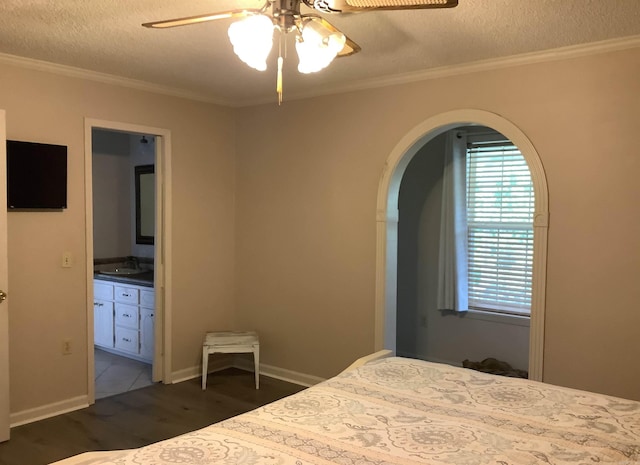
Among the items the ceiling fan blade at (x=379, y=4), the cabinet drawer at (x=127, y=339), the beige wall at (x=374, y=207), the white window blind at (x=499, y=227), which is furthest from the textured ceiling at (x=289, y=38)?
the cabinet drawer at (x=127, y=339)

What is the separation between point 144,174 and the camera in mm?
6039

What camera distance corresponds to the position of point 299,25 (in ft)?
6.87

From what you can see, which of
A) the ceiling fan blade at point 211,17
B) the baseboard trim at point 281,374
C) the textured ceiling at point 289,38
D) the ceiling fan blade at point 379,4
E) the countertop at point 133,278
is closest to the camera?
the ceiling fan blade at point 379,4

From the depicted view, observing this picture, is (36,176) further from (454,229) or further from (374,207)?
(454,229)

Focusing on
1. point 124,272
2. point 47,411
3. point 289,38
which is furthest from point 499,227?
point 47,411

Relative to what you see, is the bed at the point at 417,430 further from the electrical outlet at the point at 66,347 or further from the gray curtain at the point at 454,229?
the gray curtain at the point at 454,229

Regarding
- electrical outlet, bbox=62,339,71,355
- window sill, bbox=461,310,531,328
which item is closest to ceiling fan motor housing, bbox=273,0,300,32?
A: electrical outlet, bbox=62,339,71,355

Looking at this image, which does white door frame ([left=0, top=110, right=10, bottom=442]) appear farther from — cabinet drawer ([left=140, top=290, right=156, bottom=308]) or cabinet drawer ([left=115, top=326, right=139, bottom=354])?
cabinet drawer ([left=115, top=326, right=139, bottom=354])

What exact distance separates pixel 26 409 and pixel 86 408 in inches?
16.3

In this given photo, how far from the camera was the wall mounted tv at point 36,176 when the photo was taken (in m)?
3.57

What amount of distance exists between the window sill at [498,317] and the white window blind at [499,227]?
6cm

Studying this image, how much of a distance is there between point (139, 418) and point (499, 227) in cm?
330

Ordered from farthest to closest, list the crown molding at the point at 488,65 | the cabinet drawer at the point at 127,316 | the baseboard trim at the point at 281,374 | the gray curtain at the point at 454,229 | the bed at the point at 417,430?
1. the cabinet drawer at the point at 127,316
2. the gray curtain at the point at 454,229
3. the baseboard trim at the point at 281,374
4. the crown molding at the point at 488,65
5. the bed at the point at 417,430

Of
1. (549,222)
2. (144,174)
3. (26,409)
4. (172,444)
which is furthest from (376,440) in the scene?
(144,174)
